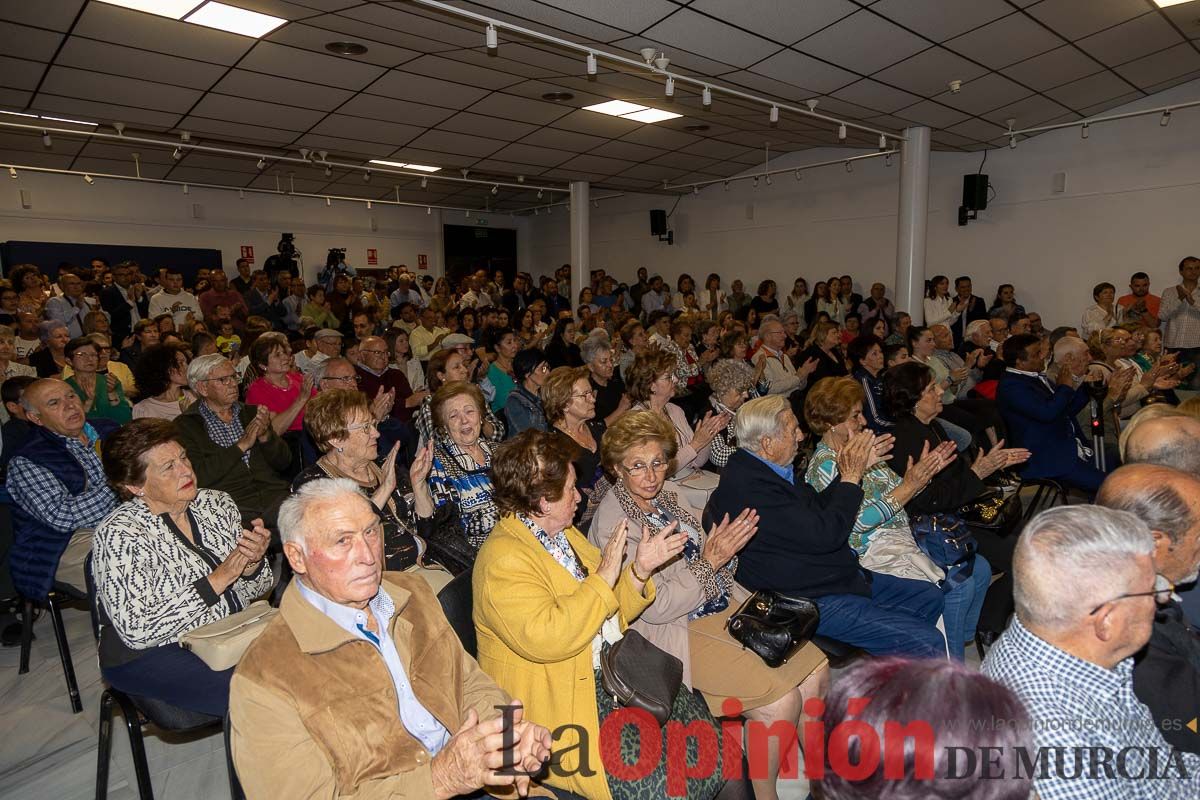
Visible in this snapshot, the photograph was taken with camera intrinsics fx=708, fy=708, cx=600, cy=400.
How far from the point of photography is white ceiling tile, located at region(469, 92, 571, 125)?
687cm

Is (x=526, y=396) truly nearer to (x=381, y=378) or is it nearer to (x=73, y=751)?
(x=381, y=378)

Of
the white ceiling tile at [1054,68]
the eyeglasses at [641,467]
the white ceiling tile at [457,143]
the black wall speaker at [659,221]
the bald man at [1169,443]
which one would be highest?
the white ceiling tile at [1054,68]

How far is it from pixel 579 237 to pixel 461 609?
1015 centimetres

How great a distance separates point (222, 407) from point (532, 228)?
538 inches

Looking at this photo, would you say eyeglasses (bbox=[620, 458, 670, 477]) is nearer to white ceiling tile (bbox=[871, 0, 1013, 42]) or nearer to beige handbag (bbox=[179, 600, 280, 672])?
beige handbag (bbox=[179, 600, 280, 672])

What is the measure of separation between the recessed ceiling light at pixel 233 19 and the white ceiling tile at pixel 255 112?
1.63 metres

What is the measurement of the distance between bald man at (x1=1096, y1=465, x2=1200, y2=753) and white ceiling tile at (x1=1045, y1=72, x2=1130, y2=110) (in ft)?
22.0

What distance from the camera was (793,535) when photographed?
236cm

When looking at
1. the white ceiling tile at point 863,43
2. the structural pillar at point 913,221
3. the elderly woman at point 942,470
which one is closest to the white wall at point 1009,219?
the structural pillar at point 913,221

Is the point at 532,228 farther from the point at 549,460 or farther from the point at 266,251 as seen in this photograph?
A: the point at 549,460

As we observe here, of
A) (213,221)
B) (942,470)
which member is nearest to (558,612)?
(942,470)

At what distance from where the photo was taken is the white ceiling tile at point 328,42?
4.96m

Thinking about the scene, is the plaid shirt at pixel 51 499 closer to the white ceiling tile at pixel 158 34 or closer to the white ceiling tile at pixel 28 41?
the white ceiling tile at pixel 158 34

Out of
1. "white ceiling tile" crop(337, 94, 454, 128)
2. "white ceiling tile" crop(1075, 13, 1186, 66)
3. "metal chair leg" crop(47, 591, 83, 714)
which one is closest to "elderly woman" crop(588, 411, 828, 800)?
"metal chair leg" crop(47, 591, 83, 714)
